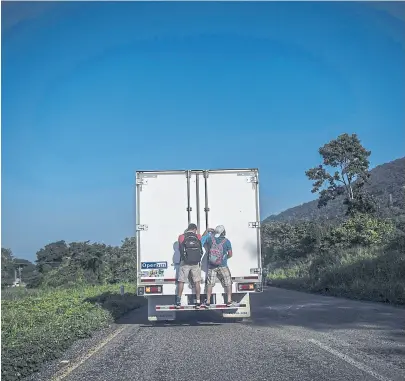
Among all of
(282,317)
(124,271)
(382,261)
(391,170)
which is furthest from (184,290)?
(391,170)

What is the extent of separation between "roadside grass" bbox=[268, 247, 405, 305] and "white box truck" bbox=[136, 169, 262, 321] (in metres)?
7.13

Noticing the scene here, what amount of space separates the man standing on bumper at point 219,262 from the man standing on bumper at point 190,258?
0.23m

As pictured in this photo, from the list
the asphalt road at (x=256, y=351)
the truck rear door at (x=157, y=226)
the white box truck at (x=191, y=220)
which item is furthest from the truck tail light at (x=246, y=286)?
the truck rear door at (x=157, y=226)

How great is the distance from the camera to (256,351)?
7.94 metres

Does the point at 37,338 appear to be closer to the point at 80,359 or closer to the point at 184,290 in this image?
the point at 80,359

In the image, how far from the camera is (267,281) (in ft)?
124

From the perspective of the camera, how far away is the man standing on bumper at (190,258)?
35.1 feet

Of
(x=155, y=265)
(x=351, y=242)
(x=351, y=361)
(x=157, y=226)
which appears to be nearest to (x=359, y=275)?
(x=351, y=242)

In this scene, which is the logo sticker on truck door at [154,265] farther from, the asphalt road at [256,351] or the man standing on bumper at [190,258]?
the asphalt road at [256,351]

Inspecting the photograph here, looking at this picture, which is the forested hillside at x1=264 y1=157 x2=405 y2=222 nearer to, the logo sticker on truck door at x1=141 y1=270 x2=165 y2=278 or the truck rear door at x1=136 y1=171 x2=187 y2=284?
the truck rear door at x1=136 y1=171 x2=187 y2=284

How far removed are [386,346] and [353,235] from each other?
2183cm

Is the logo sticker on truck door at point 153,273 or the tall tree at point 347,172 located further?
the tall tree at point 347,172

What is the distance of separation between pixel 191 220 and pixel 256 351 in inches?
154

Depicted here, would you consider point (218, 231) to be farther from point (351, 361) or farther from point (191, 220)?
point (351, 361)
